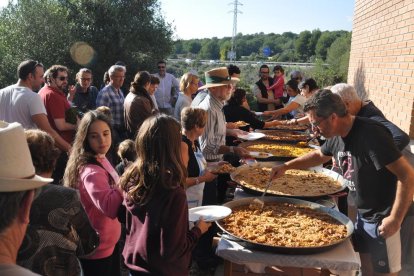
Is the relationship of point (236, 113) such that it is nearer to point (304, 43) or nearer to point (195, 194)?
point (195, 194)

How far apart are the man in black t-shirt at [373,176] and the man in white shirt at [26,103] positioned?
2.51 meters

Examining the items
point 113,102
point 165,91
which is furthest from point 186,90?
point 165,91

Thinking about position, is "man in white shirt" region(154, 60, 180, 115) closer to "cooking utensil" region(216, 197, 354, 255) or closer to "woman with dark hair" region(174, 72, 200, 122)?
"woman with dark hair" region(174, 72, 200, 122)

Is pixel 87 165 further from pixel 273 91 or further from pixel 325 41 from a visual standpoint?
pixel 325 41

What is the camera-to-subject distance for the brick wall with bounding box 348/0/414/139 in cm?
375

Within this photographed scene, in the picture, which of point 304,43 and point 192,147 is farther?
point 304,43

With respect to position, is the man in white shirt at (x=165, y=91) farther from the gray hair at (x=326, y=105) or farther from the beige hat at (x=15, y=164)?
the beige hat at (x=15, y=164)

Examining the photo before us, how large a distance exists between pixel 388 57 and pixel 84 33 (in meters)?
12.5

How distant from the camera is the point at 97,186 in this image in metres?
2.04

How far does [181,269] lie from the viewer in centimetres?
180

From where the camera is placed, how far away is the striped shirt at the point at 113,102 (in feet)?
16.5

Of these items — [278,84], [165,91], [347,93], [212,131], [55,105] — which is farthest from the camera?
[278,84]

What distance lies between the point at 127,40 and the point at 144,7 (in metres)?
1.59

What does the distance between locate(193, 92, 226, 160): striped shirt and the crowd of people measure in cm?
1
